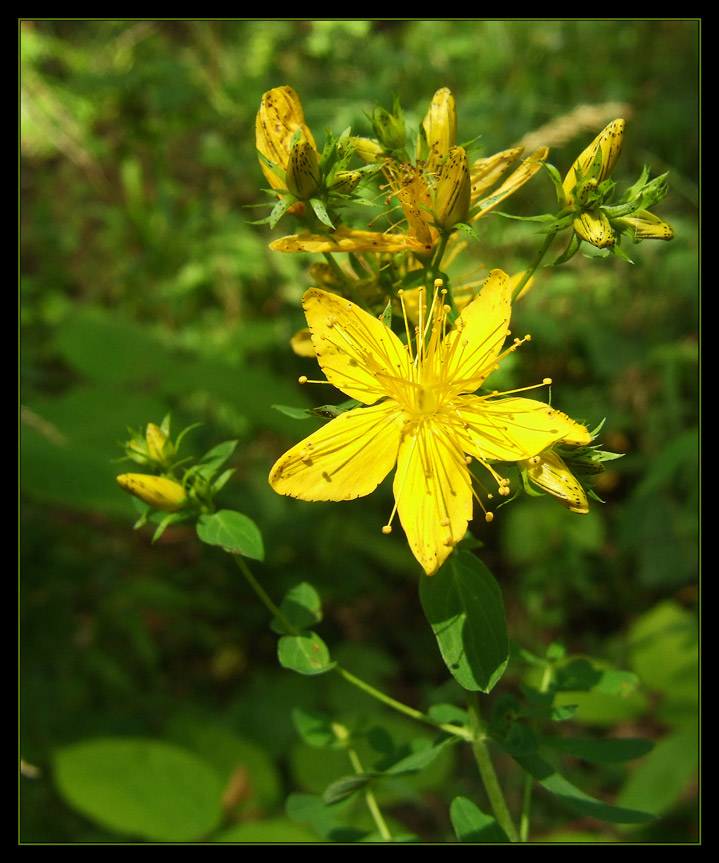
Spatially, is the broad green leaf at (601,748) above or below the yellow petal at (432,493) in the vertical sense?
below

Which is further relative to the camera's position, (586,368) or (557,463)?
(586,368)

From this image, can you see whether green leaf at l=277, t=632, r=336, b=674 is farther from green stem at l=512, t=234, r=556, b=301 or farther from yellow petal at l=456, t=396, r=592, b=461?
green stem at l=512, t=234, r=556, b=301

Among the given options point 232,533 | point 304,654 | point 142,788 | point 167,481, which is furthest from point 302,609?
point 142,788

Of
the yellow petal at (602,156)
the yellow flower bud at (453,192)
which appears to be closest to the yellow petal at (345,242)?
the yellow flower bud at (453,192)

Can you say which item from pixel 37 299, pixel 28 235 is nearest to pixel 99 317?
pixel 37 299

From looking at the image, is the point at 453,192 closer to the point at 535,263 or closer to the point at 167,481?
the point at 535,263

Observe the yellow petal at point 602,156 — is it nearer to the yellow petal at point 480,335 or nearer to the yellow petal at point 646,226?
the yellow petal at point 646,226

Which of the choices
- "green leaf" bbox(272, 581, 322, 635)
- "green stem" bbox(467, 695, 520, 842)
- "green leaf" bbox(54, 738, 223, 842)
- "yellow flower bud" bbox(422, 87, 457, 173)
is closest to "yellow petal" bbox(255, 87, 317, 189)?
"yellow flower bud" bbox(422, 87, 457, 173)

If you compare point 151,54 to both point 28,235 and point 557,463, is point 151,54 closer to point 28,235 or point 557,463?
→ point 28,235
